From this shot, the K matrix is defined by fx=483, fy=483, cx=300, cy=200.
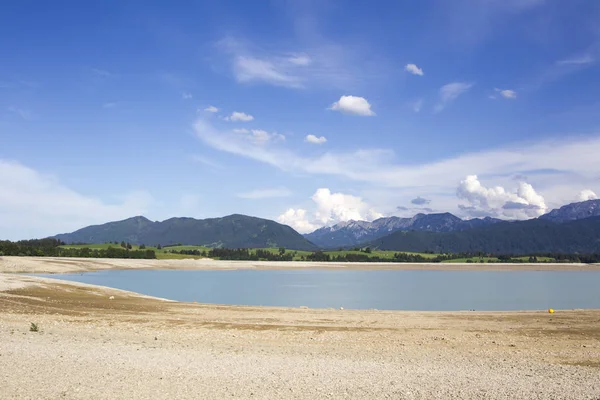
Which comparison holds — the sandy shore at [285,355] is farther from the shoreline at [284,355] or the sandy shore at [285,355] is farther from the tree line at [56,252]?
the tree line at [56,252]

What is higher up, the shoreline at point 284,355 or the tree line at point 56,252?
the tree line at point 56,252

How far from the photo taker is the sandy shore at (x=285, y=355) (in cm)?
1229

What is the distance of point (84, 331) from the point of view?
21453 mm

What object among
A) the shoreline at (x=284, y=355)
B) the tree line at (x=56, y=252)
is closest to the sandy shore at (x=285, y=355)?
the shoreline at (x=284, y=355)

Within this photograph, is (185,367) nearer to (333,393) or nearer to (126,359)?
(126,359)

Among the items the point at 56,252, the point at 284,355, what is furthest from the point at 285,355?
the point at 56,252

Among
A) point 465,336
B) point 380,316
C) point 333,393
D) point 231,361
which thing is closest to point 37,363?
point 231,361

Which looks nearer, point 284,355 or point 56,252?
point 284,355

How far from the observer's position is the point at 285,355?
17.5m

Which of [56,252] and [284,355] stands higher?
[56,252]

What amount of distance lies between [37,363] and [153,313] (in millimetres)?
16143

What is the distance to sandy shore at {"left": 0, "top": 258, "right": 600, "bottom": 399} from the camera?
40.3 ft

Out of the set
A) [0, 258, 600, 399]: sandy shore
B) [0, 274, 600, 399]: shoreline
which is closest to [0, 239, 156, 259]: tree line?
[0, 258, 600, 399]: sandy shore

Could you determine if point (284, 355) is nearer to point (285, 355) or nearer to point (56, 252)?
point (285, 355)
